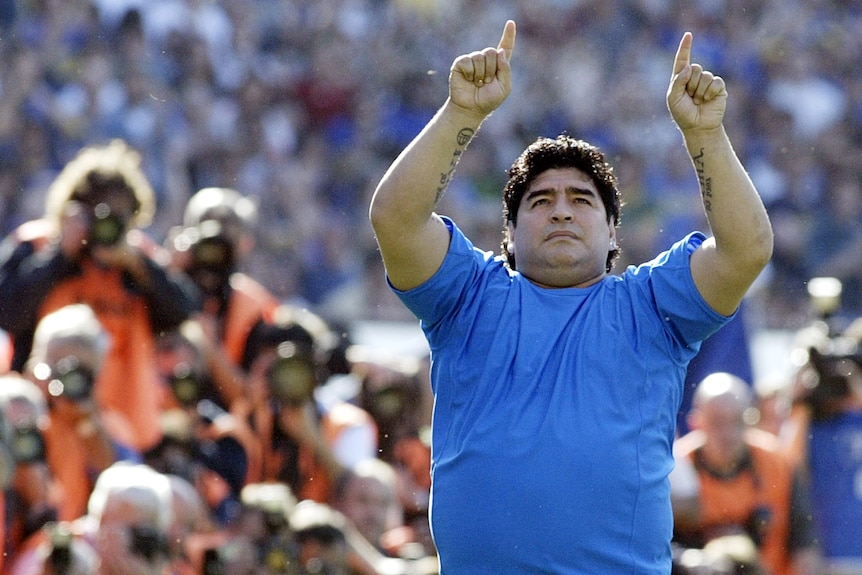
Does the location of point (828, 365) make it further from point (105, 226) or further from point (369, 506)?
point (105, 226)

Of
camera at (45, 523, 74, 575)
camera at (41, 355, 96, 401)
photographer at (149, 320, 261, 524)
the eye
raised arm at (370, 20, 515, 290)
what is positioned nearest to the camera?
raised arm at (370, 20, 515, 290)

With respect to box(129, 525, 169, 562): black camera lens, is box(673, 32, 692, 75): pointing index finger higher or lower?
higher

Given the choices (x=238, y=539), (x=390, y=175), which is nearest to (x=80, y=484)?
(x=238, y=539)

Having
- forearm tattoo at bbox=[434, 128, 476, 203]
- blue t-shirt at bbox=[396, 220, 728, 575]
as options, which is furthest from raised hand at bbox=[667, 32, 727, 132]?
forearm tattoo at bbox=[434, 128, 476, 203]

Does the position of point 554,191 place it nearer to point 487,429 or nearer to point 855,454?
point 487,429

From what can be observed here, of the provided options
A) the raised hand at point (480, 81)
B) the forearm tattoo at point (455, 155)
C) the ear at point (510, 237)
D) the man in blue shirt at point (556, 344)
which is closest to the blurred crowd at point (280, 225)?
the ear at point (510, 237)

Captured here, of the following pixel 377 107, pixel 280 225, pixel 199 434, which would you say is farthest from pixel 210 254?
pixel 377 107

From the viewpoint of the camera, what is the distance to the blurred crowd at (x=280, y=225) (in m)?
4.94

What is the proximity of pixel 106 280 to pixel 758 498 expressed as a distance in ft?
8.46

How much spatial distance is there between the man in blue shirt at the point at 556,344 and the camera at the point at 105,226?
245 cm

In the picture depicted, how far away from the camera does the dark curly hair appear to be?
3266 mm

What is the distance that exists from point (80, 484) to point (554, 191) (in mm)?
2435

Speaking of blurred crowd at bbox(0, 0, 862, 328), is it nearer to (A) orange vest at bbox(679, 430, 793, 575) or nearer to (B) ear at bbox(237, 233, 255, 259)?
(B) ear at bbox(237, 233, 255, 259)

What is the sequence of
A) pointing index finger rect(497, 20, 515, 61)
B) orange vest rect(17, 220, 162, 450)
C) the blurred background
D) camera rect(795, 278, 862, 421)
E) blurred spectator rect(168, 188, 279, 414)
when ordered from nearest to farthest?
pointing index finger rect(497, 20, 515, 61) → orange vest rect(17, 220, 162, 450) → blurred spectator rect(168, 188, 279, 414) → camera rect(795, 278, 862, 421) → the blurred background
